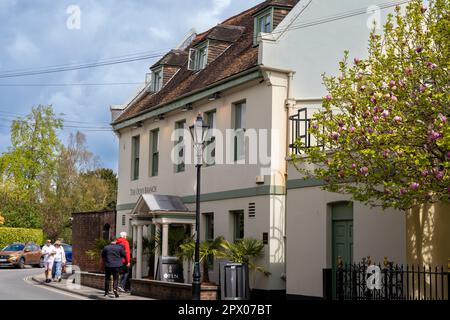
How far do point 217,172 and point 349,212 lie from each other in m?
6.37

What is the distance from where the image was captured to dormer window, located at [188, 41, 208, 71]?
27.5 m

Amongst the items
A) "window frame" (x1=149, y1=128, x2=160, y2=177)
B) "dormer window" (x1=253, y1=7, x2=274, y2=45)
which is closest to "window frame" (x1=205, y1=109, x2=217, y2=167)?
"dormer window" (x1=253, y1=7, x2=274, y2=45)

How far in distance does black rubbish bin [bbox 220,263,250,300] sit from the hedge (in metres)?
33.5

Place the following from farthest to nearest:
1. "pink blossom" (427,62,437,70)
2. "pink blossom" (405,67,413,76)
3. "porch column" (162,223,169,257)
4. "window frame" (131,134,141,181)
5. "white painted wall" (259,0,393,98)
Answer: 1. "window frame" (131,134,141,181)
2. "porch column" (162,223,169,257)
3. "white painted wall" (259,0,393,98)
4. "pink blossom" (405,67,413,76)
5. "pink blossom" (427,62,437,70)

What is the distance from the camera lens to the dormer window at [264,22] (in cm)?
2347

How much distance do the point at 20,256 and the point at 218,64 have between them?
21838 millimetres

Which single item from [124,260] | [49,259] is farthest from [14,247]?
[124,260]

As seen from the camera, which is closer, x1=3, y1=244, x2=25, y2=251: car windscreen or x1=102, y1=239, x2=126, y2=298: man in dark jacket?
x1=102, y1=239, x2=126, y2=298: man in dark jacket

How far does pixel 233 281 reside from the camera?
20141 mm

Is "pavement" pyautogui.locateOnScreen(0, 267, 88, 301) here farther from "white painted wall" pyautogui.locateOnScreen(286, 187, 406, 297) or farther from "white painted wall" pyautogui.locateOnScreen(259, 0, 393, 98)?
A: "white painted wall" pyautogui.locateOnScreen(259, 0, 393, 98)

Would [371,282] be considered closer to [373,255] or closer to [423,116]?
[373,255]

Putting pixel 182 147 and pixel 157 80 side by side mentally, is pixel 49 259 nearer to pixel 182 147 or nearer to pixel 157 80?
pixel 182 147

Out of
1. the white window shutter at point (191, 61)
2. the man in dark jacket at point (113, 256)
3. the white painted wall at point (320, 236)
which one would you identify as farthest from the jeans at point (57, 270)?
the white painted wall at point (320, 236)
